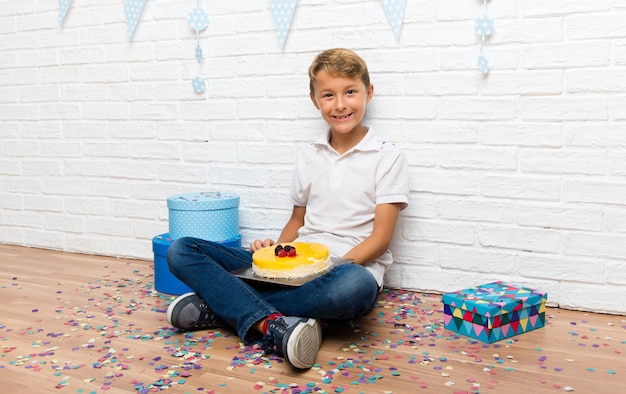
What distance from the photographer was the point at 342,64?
1906 mm

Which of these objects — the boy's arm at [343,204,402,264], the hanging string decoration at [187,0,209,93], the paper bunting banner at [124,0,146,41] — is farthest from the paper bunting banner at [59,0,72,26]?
the boy's arm at [343,204,402,264]

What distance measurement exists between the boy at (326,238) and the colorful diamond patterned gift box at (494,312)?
8.9 inches

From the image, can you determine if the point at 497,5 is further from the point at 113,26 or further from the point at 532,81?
the point at 113,26

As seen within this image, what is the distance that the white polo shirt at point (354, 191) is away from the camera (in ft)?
6.38

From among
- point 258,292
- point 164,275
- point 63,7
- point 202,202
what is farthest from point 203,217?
point 63,7

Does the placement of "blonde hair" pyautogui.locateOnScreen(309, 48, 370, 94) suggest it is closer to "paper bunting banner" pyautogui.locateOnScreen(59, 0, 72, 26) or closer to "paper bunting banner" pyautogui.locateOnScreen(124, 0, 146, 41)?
"paper bunting banner" pyautogui.locateOnScreen(124, 0, 146, 41)

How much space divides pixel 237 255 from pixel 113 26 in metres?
1.17

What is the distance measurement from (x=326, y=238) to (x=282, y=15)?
78 centimetres

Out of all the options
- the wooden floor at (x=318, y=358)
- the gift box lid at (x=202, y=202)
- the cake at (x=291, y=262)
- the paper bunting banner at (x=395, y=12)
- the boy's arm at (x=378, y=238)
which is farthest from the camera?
the gift box lid at (x=202, y=202)

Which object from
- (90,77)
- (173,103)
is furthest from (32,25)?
(173,103)

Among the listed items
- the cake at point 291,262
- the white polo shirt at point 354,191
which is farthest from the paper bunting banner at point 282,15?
the cake at point 291,262

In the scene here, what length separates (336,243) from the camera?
1958mm

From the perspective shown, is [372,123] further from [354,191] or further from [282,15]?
[282,15]

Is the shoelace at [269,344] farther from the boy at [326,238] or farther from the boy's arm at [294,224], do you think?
the boy's arm at [294,224]
